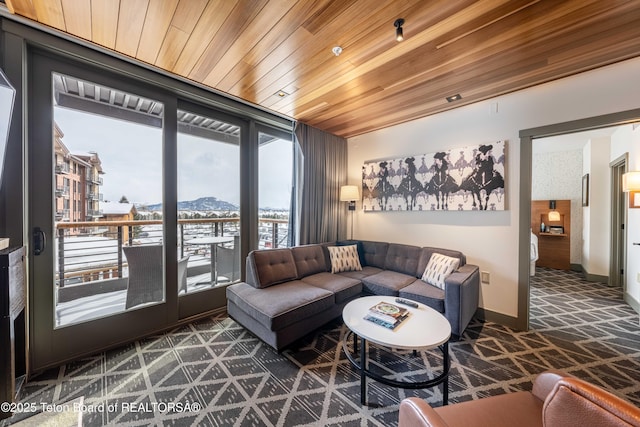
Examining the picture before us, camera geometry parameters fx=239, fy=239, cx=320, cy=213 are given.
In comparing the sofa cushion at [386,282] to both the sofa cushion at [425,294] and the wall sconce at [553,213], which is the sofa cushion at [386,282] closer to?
the sofa cushion at [425,294]

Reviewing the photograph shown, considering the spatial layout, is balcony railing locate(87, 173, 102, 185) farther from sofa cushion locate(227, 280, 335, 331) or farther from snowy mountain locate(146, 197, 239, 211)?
sofa cushion locate(227, 280, 335, 331)

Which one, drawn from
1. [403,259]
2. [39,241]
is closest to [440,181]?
[403,259]

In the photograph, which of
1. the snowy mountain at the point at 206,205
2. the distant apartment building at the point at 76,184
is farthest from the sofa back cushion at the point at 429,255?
the distant apartment building at the point at 76,184

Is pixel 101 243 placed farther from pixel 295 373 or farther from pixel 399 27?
pixel 399 27

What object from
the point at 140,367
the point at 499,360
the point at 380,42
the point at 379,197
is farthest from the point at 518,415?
the point at 379,197

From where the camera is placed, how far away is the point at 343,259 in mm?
3297

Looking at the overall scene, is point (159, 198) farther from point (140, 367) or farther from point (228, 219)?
point (140, 367)

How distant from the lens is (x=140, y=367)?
77.1 inches

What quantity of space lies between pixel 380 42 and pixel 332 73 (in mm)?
551

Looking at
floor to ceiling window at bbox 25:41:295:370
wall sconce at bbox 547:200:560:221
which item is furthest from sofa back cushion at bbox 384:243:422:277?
wall sconce at bbox 547:200:560:221

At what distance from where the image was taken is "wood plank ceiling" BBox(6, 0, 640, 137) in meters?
1.55

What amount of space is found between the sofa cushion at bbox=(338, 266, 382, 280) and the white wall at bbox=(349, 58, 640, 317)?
2.00 ft

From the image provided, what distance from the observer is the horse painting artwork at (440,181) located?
2738mm

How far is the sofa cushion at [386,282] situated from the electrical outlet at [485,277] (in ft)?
2.49
